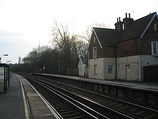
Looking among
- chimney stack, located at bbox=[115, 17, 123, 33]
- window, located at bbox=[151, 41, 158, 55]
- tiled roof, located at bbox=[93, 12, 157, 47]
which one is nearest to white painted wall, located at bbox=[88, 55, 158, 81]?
window, located at bbox=[151, 41, 158, 55]

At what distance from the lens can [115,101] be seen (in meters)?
12.5

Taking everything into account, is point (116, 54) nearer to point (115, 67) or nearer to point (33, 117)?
point (115, 67)

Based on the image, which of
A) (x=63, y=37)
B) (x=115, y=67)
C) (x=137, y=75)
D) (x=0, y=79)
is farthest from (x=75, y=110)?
(x=63, y=37)

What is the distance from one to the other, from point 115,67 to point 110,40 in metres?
4.85

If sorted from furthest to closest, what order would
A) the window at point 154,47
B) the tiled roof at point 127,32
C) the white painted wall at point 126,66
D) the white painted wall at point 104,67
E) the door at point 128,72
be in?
the white painted wall at point 104,67, the door at point 128,72, the tiled roof at point 127,32, the window at point 154,47, the white painted wall at point 126,66

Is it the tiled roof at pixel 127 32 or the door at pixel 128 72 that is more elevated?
the tiled roof at pixel 127 32

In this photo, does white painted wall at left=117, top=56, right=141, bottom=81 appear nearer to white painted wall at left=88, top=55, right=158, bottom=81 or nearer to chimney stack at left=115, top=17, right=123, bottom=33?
white painted wall at left=88, top=55, right=158, bottom=81

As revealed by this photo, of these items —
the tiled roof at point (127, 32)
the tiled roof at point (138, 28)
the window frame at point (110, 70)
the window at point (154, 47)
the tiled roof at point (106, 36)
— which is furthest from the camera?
the tiled roof at point (106, 36)

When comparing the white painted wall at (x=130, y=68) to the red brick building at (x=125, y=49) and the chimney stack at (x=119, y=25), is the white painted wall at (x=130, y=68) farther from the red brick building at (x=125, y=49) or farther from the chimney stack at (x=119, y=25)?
the chimney stack at (x=119, y=25)

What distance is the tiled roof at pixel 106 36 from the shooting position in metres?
30.8

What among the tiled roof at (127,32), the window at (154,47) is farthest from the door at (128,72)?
the tiled roof at (127,32)

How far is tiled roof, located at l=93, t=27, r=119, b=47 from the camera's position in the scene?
101 ft

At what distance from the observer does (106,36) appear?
32.2 meters

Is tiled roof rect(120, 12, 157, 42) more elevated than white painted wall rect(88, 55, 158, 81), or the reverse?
tiled roof rect(120, 12, 157, 42)
